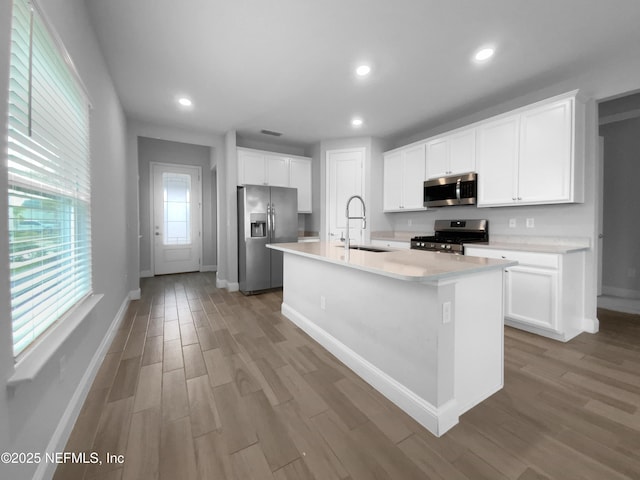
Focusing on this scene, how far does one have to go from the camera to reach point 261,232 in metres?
4.55

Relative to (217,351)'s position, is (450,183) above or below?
above

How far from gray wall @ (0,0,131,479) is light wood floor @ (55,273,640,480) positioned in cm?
22

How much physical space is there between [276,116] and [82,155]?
2.59 m

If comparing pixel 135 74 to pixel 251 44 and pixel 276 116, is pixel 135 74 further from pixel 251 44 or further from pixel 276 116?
pixel 276 116

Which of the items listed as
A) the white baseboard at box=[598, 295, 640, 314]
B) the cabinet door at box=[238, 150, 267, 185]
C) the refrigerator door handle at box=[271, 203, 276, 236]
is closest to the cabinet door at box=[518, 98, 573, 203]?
the white baseboard at box=[598, 295, 640, 314]

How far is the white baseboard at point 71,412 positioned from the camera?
3.82 ft

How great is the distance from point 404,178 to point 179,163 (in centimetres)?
474

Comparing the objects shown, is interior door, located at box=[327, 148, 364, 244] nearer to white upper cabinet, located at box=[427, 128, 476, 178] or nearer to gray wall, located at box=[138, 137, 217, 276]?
white upper cabinet, located at box=[427, 128, 476, 178]

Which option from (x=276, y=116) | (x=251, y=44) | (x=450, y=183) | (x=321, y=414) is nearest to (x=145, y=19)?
(x=251, y=44)

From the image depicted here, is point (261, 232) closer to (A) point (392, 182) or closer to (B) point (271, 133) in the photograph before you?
(B) point (271, 133)

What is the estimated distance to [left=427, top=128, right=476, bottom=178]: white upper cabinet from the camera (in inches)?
138

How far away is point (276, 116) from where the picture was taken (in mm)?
3941

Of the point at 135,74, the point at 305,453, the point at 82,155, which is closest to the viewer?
the point at 305,453

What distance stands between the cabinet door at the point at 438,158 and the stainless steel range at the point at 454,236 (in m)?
0.73
